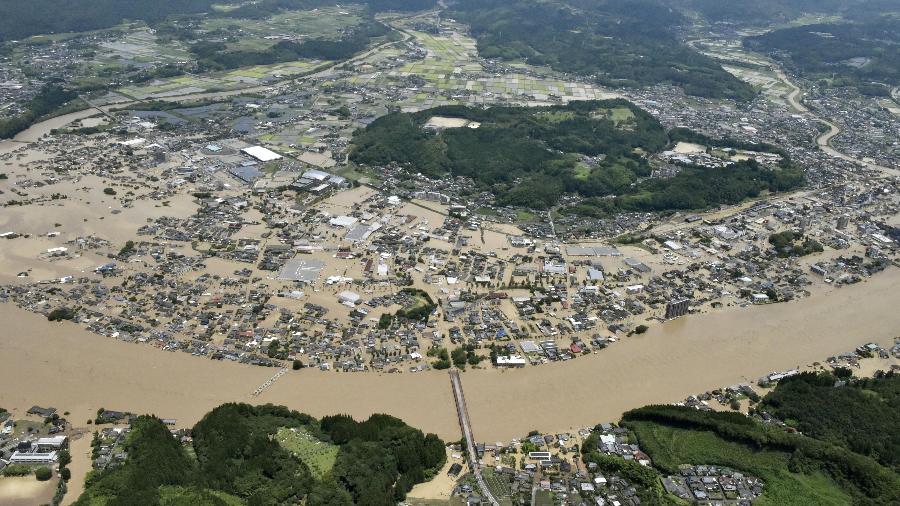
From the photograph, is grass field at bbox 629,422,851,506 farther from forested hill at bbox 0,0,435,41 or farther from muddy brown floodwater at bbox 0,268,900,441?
forested hill at bbox 0,0,435,41

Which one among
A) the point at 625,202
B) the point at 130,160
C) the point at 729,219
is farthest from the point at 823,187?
the point at 130,160

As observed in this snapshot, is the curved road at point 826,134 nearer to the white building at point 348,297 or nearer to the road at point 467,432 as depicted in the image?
the road at point 467,432

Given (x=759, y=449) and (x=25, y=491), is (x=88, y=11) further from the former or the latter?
(x=759, y=449)

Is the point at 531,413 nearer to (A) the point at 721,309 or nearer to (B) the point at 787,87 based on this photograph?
(A) the point at 721,309

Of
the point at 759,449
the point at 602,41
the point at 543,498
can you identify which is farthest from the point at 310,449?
the point at 602,41

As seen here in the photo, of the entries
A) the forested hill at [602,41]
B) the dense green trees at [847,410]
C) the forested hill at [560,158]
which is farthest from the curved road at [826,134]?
the dense green trees at [847,410]

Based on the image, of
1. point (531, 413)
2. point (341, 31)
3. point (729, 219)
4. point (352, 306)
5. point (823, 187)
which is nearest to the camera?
point (531, 413)
